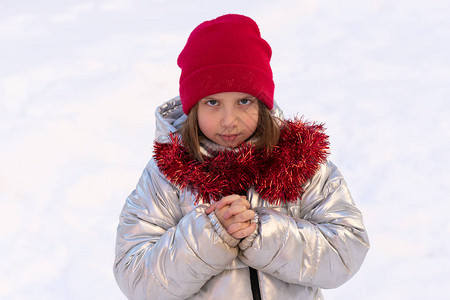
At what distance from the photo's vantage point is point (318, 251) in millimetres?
1183

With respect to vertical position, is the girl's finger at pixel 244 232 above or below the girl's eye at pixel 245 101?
below

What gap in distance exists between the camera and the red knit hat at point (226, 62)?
123cm

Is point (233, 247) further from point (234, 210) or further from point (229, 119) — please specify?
point (229, 119)

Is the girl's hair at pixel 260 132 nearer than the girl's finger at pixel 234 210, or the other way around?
the girl's finger at pixel 234 210

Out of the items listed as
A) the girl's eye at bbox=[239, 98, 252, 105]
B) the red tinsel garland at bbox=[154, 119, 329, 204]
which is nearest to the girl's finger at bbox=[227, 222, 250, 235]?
the red tinsel garland at bbox=[154, 119, 329, 204]

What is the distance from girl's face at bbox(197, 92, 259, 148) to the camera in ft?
4.06

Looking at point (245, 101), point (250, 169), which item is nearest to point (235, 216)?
point (250, 169)

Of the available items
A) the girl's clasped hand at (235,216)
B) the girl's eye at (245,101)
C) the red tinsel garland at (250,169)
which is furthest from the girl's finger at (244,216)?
the girl's eye at (245,101)

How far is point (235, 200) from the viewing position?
3.76 ft

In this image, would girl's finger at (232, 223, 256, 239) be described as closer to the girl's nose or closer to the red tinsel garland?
the red tinsel garland

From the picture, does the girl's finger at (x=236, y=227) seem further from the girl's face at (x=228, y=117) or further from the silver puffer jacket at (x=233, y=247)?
the girl's face at (x=228, y=117)

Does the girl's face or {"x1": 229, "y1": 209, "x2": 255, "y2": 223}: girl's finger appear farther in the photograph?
the girl's face

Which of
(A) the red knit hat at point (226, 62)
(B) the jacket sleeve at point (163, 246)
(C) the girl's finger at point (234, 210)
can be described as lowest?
(B) the jacket sleeve at point (163, 246)

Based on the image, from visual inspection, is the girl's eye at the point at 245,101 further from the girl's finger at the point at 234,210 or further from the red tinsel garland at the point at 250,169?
the girl's finger at the point at 234,210
